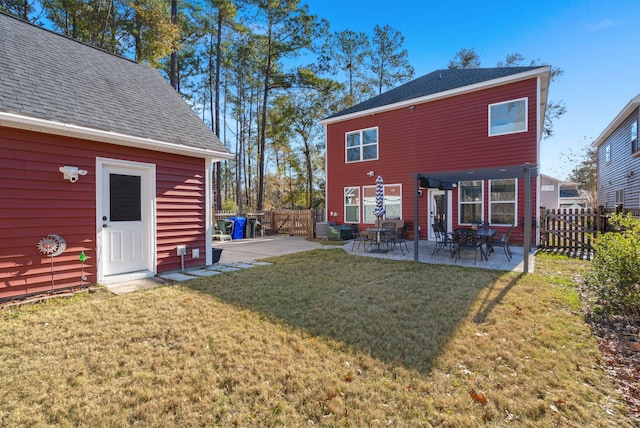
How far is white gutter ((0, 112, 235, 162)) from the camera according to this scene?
417 centimetres

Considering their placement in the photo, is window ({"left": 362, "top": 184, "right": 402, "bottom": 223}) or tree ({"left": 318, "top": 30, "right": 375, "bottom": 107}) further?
tree ({"left": 318, "top": 30, "right": 375, "bottom": 107})

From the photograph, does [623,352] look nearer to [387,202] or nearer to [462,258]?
[462,258]

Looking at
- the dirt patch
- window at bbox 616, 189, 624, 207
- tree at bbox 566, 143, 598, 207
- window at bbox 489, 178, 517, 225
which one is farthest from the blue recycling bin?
tree at bbox 566, 143, 598, 207

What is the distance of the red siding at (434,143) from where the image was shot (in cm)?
941

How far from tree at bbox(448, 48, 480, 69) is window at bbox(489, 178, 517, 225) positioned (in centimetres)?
1493

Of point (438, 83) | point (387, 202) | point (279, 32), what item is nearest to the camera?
point (438, 83)

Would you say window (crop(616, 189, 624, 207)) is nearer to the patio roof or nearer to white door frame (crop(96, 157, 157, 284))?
the patio roof

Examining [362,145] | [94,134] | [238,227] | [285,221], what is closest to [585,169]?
[362,145]

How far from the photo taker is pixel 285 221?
1504 cm

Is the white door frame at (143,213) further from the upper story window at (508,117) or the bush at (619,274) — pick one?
the upper story window at (508,117)

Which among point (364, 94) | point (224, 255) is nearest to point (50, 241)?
point (224, 255)

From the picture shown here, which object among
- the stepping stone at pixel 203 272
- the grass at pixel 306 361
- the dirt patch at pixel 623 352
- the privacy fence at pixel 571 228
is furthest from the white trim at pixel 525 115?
the stepping stone at pixel 203 272

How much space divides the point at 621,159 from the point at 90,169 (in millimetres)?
20271

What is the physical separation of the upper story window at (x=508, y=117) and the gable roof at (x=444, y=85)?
2.34 feet
